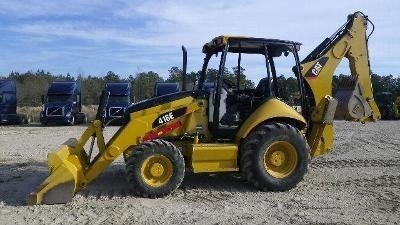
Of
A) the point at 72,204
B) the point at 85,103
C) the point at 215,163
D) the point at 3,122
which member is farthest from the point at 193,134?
the point at 85,103

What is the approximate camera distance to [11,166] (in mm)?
11320

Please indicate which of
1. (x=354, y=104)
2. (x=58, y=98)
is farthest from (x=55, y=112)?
(x=354, y=104)

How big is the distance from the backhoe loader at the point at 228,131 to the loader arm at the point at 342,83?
0.02 metres

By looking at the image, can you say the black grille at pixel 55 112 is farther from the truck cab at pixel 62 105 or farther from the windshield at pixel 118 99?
the windshield at pixel 118 99

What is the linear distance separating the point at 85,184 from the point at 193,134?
1970 millimetres

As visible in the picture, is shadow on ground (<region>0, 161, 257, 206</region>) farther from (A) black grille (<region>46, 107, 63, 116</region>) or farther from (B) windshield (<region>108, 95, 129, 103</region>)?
(B) windshield (<region>108, 95, 129, 103</region>)

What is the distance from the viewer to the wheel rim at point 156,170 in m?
7.89

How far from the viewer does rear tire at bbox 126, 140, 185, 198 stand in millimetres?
7812

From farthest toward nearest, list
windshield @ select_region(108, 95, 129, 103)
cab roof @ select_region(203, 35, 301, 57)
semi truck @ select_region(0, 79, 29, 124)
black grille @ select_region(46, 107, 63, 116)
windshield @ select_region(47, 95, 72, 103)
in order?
semi truck @ select_region(0, 79, 29, 124), windshield @ select_region(47, 95, 72, 103), windshield @ select_region(108, 95, 129, 103), black grille @ select_region(46, 107, 63, 116), cab roof @ select_region(203, 35, 301, 57)

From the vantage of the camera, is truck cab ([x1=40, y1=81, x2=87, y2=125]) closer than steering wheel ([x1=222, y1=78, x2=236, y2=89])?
No

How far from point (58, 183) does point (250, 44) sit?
12.8ft

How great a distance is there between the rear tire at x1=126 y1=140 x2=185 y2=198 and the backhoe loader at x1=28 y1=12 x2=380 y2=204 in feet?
0.05

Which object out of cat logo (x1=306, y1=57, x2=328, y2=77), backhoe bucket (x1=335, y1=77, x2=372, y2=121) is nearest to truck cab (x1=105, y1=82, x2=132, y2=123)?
backhoe bucket (x1=335, y1=77, x2=372, y2=121)

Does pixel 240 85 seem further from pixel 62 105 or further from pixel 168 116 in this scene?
pixel 62 105
